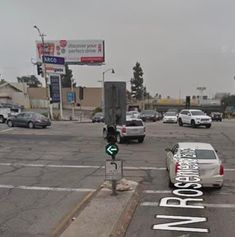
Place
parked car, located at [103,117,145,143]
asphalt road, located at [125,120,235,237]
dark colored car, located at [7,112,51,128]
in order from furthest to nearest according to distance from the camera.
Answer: dark colored car, located at [7,112,51,128]
parked car, located at [103,117,145,143]
asphalt road, located at [125,120,235,237]

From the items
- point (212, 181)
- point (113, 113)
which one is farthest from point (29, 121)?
point (113, 113)

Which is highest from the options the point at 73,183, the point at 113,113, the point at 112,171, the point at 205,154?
the point at 113,113

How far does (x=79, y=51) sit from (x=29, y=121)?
4418cm

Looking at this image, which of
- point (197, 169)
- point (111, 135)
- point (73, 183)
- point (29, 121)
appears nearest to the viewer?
point (111, 135)

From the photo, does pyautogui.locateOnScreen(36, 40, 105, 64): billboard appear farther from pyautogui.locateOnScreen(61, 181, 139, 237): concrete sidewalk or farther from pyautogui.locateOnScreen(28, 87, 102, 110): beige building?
pyautogui.locateOnScreen(61, 181, 139, 237): concrete sidewalk

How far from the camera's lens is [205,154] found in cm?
Answer: 1387

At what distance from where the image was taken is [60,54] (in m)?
84.6

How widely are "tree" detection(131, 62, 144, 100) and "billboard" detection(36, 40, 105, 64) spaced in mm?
78741

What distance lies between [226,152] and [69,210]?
15860 millimetres

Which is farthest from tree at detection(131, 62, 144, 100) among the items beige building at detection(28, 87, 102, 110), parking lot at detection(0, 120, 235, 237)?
parking lot at detection(0, 120, 235, 237)

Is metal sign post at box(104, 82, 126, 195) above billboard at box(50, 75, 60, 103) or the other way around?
the other way around

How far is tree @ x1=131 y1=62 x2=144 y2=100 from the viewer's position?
162 m

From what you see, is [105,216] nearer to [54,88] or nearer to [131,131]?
[131,131]

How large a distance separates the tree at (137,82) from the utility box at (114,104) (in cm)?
15030
